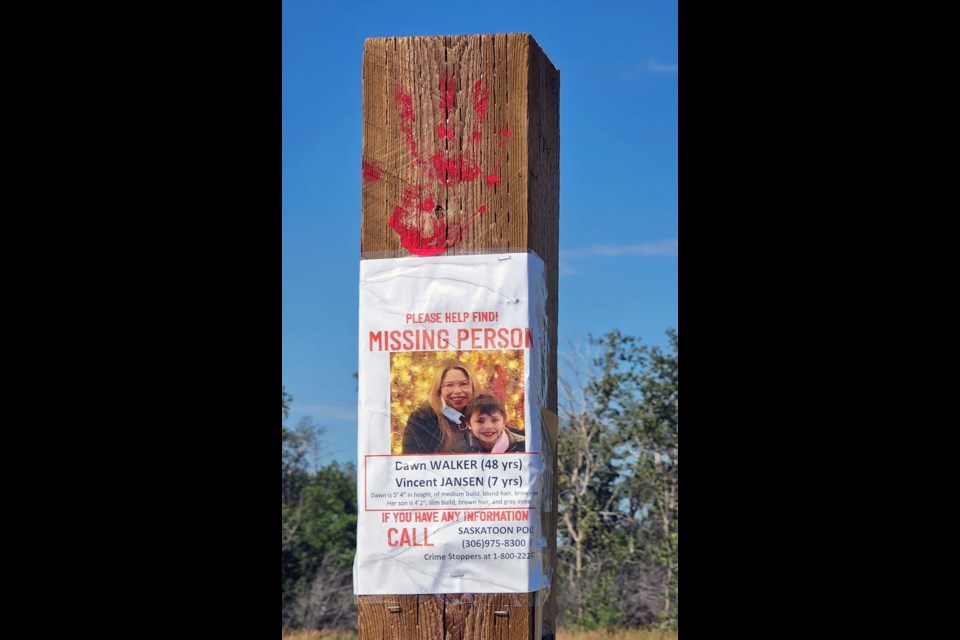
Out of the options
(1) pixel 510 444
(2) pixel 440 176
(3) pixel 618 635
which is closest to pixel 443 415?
(1) pixel 510 444

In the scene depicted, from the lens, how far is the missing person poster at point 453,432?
3.82 metres

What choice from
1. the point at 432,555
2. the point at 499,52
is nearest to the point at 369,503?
the point at 432,555

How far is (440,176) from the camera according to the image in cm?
396

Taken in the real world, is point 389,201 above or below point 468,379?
above

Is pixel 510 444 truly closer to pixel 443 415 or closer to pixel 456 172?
pixel 443 415

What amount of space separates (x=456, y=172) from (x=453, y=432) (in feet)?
2.95

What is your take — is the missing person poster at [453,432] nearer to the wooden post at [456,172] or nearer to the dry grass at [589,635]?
the wooden post at [456,172]

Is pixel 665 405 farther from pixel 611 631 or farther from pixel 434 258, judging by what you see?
pixel 434 258

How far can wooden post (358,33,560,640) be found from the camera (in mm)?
3855

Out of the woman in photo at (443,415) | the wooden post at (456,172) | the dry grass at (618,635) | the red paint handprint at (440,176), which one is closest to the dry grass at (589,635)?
the dry grass at (618,635)

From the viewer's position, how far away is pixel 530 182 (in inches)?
155

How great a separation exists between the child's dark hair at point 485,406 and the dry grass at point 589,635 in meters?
12.8

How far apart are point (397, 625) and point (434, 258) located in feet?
4.13

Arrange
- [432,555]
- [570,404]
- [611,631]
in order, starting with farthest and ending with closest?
[570,404] → [611,631] → [432,555]
